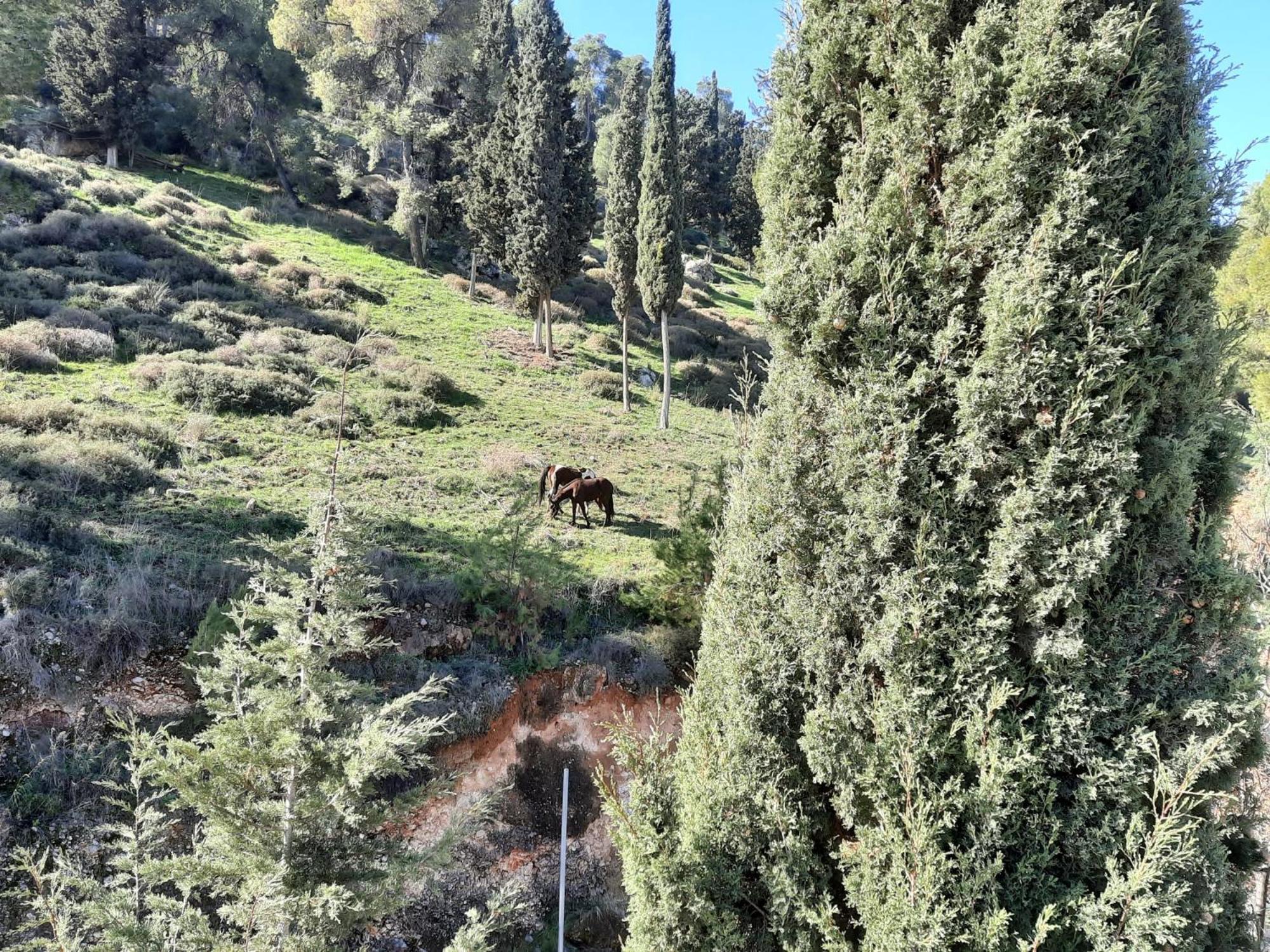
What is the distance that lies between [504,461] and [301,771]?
36.7 feet

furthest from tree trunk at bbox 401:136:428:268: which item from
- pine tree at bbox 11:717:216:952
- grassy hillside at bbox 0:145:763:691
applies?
pine tree at bbox 11:717:216:952

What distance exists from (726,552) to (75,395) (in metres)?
14.4

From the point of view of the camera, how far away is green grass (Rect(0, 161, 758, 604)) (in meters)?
9.70

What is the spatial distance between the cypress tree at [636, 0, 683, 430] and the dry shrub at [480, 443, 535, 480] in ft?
22.9

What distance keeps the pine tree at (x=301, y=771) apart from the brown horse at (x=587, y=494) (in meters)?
8.87

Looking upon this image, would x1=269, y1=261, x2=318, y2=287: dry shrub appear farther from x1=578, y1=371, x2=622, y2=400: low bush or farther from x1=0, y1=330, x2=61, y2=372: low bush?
x1=578, y1=371, x2=622, y2=400: low bush

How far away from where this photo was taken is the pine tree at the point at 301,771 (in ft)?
10.2

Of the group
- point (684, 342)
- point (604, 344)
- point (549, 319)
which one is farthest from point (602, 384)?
point (684, 342)

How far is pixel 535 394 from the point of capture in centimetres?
2005

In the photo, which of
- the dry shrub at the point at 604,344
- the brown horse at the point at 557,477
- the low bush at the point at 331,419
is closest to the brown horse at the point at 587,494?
the brown horse at the point at 557,477

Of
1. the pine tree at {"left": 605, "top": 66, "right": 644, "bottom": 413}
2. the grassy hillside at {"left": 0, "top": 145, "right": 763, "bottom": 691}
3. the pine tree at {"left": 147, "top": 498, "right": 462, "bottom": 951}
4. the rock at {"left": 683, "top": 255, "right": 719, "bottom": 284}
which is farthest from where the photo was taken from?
the rock at {"left": 683, "top": 255, "right": 719, "bottom": 284}

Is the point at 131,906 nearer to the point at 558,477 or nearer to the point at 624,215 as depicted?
the point at 558,477

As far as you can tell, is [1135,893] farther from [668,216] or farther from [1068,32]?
[668,216]

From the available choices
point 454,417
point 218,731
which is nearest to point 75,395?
point 454,417
